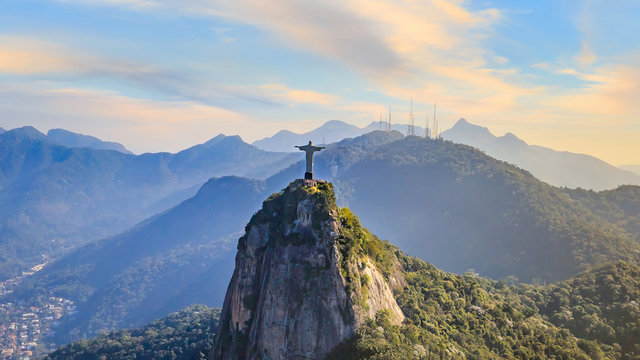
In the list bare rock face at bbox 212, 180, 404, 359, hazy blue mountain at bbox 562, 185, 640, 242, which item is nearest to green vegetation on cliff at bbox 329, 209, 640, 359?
bare rock face at bbox 212, 180, 404, 359

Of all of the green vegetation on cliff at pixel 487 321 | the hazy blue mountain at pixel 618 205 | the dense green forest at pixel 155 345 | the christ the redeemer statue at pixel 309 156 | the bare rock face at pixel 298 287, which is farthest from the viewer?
the hazy blue mountain at pixel 618 205

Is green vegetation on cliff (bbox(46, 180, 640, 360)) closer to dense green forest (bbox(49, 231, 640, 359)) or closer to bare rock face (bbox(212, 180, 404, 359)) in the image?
dense green forest (bbox(49, 231, 640, 359))

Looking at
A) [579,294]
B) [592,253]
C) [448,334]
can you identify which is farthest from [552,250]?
[448,334]

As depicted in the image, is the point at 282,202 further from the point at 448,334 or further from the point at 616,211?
the point at 616,211

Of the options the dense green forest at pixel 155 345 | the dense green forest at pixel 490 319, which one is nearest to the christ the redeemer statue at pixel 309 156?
the dense green forest at pixel 490 319

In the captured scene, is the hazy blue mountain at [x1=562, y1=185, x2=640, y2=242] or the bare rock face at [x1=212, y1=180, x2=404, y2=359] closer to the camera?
the bare rock face at [x1=212, y1=180, x2=404, y2=359]

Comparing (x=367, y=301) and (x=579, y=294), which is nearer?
(x=367, y=301)

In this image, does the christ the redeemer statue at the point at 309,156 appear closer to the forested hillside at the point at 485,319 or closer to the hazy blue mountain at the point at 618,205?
the forested hillside at the point at 485,319
